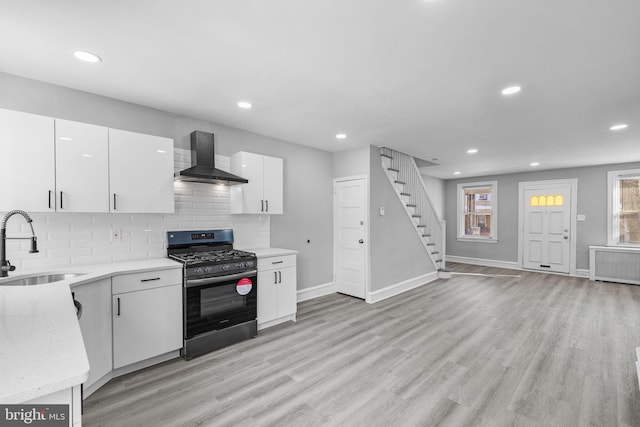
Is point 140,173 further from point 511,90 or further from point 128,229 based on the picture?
point 511,90

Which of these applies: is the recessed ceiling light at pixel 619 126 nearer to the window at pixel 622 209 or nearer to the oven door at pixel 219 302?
the window at pixel 622 209

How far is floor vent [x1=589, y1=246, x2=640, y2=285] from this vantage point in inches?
224

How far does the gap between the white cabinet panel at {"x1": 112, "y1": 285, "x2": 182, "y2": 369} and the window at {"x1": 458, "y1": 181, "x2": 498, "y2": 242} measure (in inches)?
309

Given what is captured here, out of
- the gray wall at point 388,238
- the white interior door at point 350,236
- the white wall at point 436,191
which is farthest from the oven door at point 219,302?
the white wall at point 436,191

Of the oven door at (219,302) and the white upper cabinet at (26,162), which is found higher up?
the white upper cabinet at (26,162)

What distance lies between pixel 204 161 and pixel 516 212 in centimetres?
754

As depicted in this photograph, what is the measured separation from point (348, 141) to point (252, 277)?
2.48 metres

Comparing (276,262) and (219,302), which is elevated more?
(276,262)

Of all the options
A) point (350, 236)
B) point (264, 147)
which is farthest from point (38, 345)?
point (350, 236)

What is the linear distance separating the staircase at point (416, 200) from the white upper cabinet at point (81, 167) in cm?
380

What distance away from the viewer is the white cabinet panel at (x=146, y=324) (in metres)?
2.45

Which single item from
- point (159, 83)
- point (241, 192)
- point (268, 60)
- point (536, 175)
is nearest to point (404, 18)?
point (268, 60)

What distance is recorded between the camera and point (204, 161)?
10.7 ft

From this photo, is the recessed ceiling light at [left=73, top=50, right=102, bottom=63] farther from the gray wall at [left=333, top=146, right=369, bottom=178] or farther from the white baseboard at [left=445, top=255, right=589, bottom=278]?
the white baseboard at [left=445, top=255, right=589, bottom=278]
